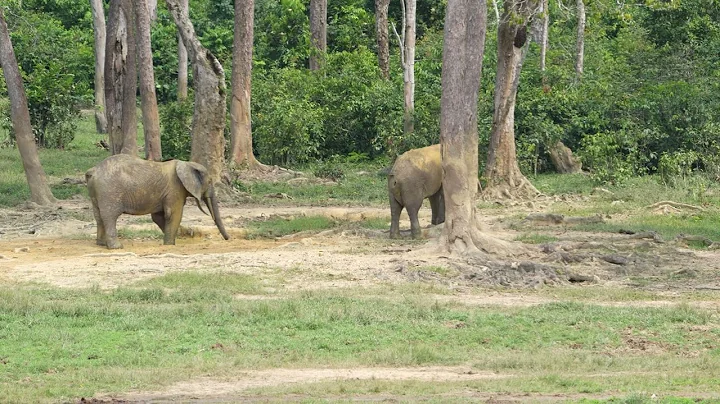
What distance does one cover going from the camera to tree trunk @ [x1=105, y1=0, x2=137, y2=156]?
24.2m

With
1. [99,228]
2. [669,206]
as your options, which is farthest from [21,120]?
[669,206]

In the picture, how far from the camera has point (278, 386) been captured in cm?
952

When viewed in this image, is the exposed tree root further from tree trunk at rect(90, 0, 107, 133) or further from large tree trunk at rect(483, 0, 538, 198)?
tree trunk at rect(90, 0, 107, 133)

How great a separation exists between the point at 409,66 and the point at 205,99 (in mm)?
6894

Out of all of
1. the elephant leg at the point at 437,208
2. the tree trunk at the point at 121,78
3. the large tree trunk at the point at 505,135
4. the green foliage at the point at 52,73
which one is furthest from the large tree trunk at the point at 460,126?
the green foliage at the point at 52,73

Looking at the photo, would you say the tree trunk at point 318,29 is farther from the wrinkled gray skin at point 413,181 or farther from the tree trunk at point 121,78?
the wrinkled gray skin at point 413,181

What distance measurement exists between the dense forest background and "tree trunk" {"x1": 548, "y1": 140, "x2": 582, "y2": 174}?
318 mm

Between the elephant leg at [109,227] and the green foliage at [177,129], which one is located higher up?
the green foliage at [177,129]

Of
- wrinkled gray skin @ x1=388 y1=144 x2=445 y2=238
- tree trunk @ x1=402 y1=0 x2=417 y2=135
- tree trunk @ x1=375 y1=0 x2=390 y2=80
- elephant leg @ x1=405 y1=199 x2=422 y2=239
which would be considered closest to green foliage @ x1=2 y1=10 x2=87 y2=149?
tree trunk @ x1=375 y1=0 x2=390 y2=80

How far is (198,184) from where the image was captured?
1834 centimetres

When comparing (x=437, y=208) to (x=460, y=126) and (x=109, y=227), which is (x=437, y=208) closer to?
(x=460, y=126)

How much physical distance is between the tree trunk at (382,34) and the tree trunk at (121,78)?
763cm

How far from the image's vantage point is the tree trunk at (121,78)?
24.2 m

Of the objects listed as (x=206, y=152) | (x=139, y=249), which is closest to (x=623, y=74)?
(x=206, y=152)
